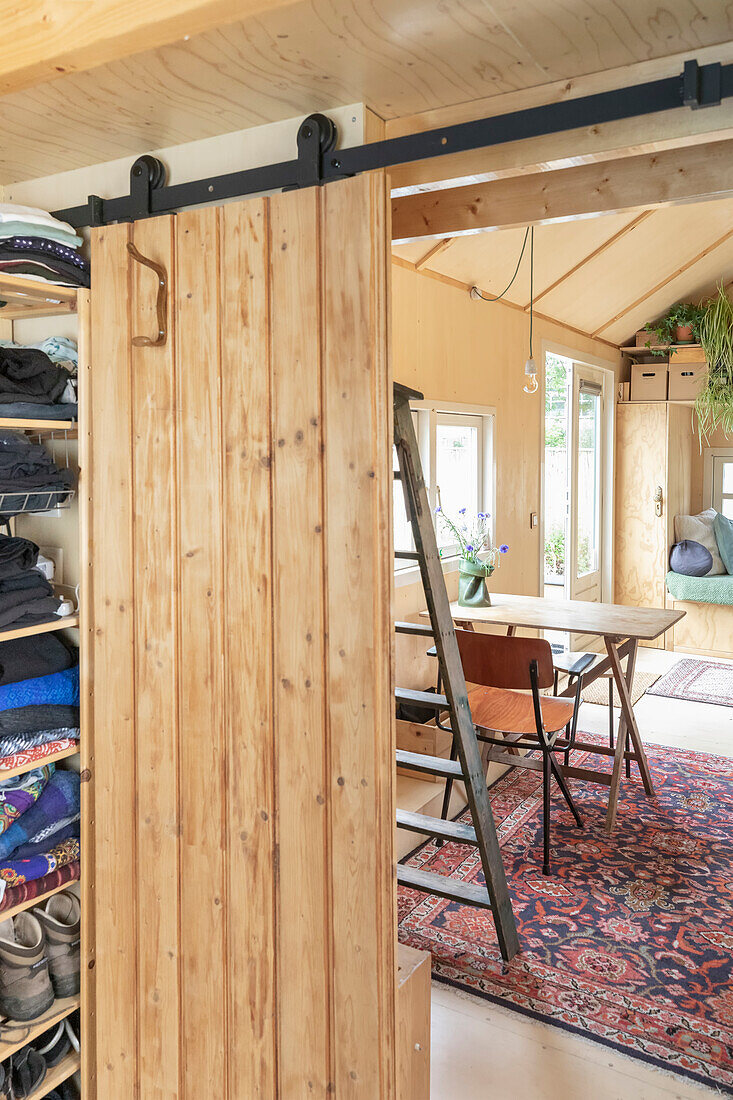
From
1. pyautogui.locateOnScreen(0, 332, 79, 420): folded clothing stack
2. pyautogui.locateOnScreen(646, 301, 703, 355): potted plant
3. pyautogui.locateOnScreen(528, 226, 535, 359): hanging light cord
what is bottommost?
pyautogui.locateOnScreen(0, 332, 79, 420): folded clothing stack

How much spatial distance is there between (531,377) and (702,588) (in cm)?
278

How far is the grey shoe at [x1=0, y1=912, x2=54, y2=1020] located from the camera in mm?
1875

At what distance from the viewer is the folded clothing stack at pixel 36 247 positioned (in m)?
1.80

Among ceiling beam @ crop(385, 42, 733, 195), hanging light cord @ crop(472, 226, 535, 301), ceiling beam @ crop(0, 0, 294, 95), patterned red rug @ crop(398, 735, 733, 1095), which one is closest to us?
ceiling beam @ crop(0, 0, 294, 95)

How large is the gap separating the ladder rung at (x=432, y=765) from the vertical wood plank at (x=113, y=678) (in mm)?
1019

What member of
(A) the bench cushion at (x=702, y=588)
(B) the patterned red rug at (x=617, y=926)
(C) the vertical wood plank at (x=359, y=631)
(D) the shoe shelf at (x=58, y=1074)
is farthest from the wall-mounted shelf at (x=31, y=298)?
(A) the bench cushion at (x=702, y=588)

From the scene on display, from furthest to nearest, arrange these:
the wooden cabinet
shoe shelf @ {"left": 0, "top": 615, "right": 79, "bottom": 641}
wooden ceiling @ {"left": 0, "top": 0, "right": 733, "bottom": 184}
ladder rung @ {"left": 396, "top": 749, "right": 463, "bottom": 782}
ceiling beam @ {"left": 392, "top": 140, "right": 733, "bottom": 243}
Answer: the wooden cabinet
ladder rung @ {"left": 396, "top": 749, "right": 463, "bottom": 782}
ceiling beam @ {"left": 392, "top": 140, "right": 733, "bottom": 243}
shoe shelf @ {"left": 0, "top": 615, "right": 79, "bottom": 641}
wooden ceiling @ {"left": 0, "top": 0, "right": 733, "bottom": 184}

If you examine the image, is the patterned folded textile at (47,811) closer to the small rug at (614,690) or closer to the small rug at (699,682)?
the small rug at (614,690)

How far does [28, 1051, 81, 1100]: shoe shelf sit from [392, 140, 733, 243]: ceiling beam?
2.21 metres

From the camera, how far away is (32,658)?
6.41ft

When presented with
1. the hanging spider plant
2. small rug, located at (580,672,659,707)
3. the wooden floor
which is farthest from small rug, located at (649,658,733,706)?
the wooden floor

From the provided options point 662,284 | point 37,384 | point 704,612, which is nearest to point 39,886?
point 37,384

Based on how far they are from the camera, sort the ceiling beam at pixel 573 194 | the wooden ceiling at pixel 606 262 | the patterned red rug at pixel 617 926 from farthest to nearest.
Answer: the wooden ceiling at pixel 606 262 < the patterned red rug at pixel 617 926 < the ceiling beam at pixel 573 194

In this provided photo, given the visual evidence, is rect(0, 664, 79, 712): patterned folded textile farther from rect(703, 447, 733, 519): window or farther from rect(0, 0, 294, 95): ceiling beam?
rect(703, 447, 733, 519): window
